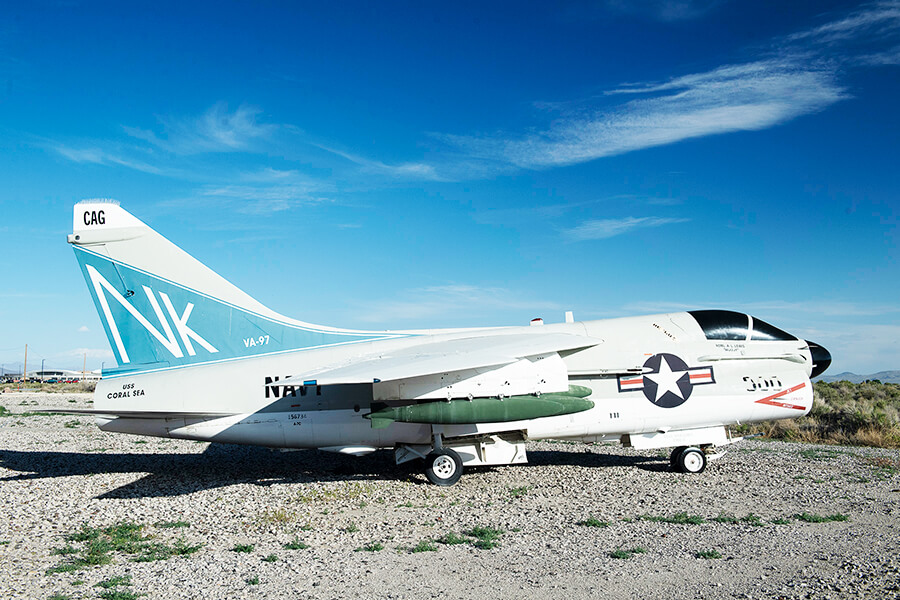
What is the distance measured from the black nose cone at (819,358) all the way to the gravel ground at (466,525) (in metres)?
2.16

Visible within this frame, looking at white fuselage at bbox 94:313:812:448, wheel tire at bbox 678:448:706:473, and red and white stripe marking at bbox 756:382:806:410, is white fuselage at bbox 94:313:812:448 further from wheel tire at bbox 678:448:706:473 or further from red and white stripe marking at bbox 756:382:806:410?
wheel tire at bbox 678:448:706:473

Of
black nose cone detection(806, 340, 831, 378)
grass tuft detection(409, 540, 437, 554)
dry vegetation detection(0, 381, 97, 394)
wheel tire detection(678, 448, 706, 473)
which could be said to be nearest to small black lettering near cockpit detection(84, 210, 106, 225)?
grass tuft detection(409, 540, 437, 554)

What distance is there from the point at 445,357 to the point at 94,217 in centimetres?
799

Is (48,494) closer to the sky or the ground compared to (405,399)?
closer to the ground

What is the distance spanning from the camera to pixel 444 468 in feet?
40.7

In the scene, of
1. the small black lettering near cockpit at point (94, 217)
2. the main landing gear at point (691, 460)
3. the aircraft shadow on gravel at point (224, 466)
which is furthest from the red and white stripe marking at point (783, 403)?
the small black lettering near cockpit at point (94, 217)

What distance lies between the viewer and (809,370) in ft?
45.3

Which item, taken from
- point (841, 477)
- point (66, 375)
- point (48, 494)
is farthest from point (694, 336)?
point (66, 375)

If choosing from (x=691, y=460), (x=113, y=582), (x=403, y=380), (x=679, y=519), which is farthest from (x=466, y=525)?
(x=691, y=460)

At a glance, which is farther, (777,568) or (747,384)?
(747,384)

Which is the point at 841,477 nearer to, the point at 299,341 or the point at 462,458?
the point at 462,458

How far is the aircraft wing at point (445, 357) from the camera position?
1062 centimetres

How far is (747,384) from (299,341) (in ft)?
31.8

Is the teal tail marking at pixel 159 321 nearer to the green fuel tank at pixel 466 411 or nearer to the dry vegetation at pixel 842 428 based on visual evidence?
the green fuel tank at pixel 466 411
